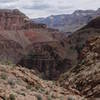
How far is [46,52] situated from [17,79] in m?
103

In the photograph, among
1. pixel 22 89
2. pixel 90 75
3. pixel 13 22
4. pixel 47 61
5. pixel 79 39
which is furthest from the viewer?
pixel 13 22

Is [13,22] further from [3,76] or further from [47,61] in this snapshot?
[3,76]

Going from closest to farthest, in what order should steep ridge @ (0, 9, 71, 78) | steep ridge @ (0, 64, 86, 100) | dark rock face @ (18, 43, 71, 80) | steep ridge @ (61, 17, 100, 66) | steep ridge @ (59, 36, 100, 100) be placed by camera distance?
steep ridge @ (0, 64, 86, 100)
steep ridge @ (59, 36, 100, 100)
dark rock face @ (18, 43, 71, 80)
steep ridge @ (61, 17, 100, 66)
steep ridge @ (0, 9, 71, 78)

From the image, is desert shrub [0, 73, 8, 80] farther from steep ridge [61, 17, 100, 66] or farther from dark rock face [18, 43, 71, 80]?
steep ridge [61, 17, 100, 66]

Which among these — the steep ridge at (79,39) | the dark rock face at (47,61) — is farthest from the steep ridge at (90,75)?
the steep ridge at (79,39)

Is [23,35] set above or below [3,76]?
below

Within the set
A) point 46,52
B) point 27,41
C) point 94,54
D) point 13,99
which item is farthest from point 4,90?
point 27,41

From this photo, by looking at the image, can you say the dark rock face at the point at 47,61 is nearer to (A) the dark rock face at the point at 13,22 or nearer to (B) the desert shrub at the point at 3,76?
(A) the dark rock face at the point at 13,22

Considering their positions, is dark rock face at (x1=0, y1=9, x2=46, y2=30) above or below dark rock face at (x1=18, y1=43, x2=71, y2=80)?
above

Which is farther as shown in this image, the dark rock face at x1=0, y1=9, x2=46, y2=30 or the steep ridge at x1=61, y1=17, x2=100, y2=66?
the dark rock face at x1=0, y1=9, x2=46, y2=30

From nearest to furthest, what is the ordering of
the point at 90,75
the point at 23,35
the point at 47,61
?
the point at 90,75, the point at 47,61, the point at 23,35

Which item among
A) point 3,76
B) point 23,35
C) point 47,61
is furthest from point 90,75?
point 23,35

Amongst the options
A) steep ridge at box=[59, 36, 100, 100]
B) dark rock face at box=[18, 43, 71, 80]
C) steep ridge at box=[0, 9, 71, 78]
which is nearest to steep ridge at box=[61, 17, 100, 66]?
steep ridge at box=[0, 9, 71, 78]

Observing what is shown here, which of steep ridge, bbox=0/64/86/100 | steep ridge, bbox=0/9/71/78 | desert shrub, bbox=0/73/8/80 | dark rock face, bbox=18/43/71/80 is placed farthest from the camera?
steep ridge, bbox=0/9/71/78
